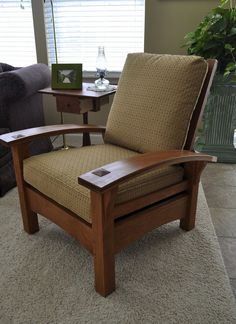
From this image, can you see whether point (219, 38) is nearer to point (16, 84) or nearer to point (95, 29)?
point (95, 29)

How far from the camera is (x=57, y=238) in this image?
1.65 m

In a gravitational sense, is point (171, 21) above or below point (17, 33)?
above

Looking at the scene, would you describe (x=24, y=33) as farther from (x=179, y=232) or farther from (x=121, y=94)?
(x=179, y=232)

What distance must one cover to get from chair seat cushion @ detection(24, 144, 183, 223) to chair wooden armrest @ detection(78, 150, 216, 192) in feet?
0.34

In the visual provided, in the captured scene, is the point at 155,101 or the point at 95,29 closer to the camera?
the point at 155,101

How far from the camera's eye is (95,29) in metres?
2.67

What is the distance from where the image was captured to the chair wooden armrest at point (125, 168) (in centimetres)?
105

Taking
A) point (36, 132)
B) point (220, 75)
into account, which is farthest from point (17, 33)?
point (220, 75)

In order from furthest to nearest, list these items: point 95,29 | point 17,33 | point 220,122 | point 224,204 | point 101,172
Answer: point 17,33, point 95,29, point 220,122, point 224,204, point 101,172

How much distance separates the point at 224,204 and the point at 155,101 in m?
0.85

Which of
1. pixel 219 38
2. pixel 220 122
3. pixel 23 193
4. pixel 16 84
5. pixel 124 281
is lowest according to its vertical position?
pixel 124 281

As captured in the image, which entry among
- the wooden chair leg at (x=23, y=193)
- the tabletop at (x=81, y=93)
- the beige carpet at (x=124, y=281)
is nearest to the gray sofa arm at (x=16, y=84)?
the tabletop at (x=81, y=93)

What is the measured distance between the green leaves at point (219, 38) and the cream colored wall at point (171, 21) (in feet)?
1.09

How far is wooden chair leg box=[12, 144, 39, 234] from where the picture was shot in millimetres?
1523
